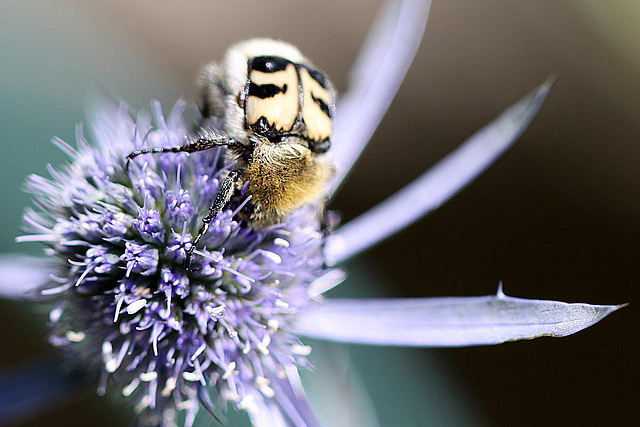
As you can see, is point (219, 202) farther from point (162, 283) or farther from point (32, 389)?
point (32, 389)

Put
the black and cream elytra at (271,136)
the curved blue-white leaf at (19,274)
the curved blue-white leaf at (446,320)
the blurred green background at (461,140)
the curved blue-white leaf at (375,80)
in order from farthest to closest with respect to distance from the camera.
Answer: the blurred green background at (461,140), the curved blue-white leaf at (375,80), the curved blue-white leaf at (19,274), the black and cream elytra at (271,136), the curved blue-white leaf at (446,320)

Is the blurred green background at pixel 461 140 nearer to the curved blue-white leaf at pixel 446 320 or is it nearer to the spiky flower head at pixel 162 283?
the curved blue-white leaf at pixel 446 320

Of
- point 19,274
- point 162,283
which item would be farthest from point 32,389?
point 162,283

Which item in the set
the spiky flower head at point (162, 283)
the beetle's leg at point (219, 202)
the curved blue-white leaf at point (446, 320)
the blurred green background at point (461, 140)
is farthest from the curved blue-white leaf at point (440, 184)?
the blurred green background at point (461, 140)

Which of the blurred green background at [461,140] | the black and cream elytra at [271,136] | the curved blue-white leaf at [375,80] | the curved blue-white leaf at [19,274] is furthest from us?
the blurred green background at [461,140]

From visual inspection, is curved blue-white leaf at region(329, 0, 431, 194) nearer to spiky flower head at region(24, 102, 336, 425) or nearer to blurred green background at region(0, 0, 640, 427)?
spiky flower head at region(24, 102, 336, 425)

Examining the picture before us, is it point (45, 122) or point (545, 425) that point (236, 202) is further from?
point (545, 425)

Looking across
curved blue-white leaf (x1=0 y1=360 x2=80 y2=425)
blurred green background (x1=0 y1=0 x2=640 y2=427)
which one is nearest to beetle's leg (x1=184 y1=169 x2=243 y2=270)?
curved blue-white leaf (x1=0 y1=360 x2=80 y2=425)

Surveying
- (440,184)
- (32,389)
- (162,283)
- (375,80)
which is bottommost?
(32,389)
